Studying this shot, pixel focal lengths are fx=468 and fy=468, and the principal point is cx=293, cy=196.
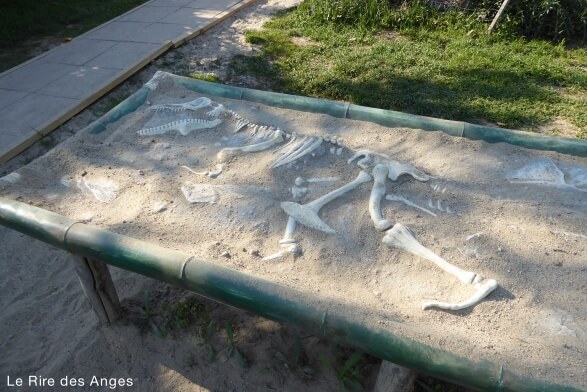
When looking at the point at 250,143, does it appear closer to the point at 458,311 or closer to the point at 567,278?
the point at 458,311

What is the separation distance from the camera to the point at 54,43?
18.3 ft

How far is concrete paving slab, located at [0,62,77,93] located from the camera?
15.1ft

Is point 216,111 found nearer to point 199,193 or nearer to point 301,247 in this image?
point 199,193

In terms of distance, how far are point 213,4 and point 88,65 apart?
223cm

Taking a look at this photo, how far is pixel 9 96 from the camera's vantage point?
4426 millimetres

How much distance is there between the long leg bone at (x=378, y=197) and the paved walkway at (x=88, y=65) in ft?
9.68

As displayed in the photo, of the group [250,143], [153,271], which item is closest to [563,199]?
[250,143]

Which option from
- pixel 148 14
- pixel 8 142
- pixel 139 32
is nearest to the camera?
pixel 8 142

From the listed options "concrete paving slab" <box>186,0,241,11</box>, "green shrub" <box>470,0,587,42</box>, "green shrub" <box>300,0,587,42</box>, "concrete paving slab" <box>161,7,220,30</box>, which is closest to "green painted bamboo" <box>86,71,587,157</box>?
"concrete paving slab" <box>161,7,220,30</box>

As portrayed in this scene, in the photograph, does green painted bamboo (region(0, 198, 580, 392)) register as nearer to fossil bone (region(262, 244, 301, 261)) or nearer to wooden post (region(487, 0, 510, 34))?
fossil bone (region(262, 244, 301, 261))

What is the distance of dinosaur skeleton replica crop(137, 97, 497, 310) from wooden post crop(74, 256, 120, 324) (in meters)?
0.71

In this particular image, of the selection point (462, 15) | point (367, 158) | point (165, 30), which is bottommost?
point (165, 30)

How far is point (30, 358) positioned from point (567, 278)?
254cm

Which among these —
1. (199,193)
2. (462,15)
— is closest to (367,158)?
(199,193)
